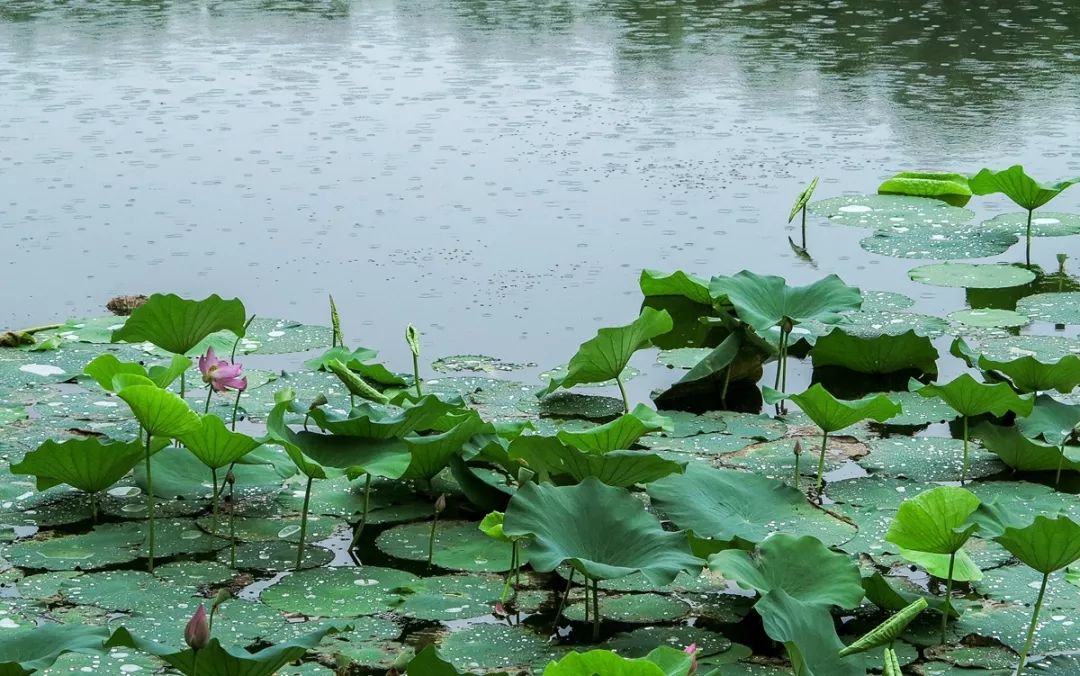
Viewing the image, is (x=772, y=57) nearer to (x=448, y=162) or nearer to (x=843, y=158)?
(x=843, y=158)

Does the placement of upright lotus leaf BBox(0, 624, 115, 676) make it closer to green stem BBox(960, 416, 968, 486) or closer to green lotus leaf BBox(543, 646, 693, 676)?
green lotus leaf BBox(543, 646, 693, 676)

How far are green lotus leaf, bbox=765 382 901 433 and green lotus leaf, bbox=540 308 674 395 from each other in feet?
1.12

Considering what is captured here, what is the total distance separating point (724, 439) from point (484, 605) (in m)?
0.88

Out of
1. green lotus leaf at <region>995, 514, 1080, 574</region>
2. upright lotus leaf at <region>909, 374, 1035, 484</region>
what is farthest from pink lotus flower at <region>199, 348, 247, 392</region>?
green lotus leaf at <region>995, 514, 1080, 574</region>

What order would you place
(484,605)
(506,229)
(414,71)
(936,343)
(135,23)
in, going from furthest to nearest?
(135,23), (414,71), (506,229), (936,343), (484,605)

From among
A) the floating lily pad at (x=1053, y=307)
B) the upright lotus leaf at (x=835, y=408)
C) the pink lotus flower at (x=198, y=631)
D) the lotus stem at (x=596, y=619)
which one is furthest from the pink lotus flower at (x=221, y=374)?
the floating lily pad at (x=1053, y=307)

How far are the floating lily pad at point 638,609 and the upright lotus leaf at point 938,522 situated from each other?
34 centimetres

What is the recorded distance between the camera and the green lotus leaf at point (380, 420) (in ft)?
8.03

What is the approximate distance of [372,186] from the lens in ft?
17.1

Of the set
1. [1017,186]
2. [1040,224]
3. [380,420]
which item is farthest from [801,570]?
[1040,224]

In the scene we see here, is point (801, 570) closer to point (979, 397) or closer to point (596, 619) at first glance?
point (596, 619)

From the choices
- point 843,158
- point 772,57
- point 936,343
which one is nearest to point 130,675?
point 936,343

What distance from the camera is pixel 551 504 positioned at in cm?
213

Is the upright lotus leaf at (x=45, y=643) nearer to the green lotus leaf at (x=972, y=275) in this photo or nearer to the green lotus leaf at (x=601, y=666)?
the green lotus leaf at (x=601, y=666)
